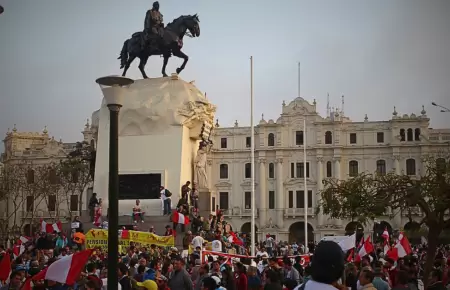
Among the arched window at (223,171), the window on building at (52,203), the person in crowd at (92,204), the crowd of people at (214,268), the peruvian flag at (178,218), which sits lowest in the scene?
the crowd of people at (214,268)

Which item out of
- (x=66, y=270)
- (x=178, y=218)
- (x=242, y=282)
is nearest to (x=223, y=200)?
(x=178, y=218)

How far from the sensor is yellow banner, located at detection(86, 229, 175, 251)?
65.4 ft

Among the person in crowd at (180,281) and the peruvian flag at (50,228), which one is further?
the peruvian flag at (50,228)

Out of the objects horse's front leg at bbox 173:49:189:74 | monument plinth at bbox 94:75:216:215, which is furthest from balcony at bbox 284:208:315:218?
horse's front leg at bbox 173:49:189:74

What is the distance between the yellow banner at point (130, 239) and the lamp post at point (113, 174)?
10733 millimetres

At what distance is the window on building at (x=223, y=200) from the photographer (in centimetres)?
A: 7431

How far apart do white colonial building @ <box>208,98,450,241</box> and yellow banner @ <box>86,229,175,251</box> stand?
51.4 meters

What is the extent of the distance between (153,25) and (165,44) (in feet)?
2.85

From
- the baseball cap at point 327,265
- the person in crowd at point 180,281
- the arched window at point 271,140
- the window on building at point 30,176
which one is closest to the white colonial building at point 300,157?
the arched window at point 271,140

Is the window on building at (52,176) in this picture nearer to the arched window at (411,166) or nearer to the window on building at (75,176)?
the window on building at (75,176)

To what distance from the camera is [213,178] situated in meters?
75.0

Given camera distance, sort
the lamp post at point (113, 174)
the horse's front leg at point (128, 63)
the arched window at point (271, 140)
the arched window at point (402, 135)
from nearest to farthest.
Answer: the lamp post at point (113, 174)
the horse's front leg at point (128, 63)
the arched window at point (402, 135)
the arched window at point (271, 140)

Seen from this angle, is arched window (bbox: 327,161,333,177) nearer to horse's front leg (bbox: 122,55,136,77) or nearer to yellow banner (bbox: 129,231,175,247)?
horse's front leg (bbox: 122,55,136,77)

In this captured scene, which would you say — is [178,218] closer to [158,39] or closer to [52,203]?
[158,39]
